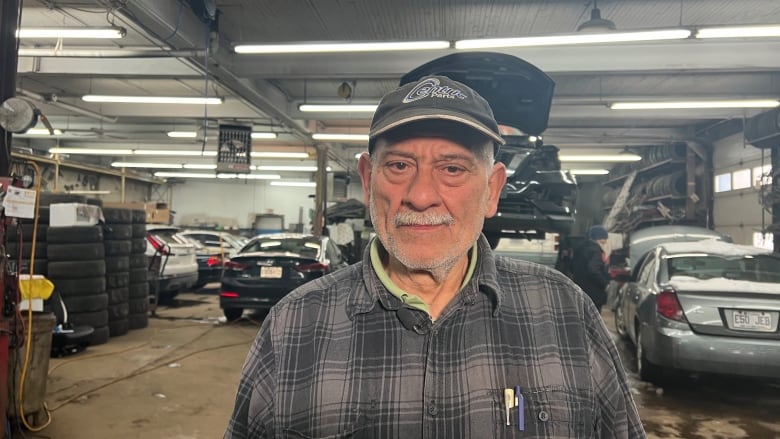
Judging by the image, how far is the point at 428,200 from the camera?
1189mm

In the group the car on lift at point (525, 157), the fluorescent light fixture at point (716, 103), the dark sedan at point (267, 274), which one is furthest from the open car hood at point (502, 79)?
the fluorescent light fixture at point (716, 103)

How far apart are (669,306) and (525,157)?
1.80m

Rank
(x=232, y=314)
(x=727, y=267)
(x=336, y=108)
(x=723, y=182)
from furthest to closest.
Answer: (x=723, y=182), (x=336, y=108), (x=232, y=314), (x=727, y=267)

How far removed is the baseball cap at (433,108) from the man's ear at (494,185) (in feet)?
0.35

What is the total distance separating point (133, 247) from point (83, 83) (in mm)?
5079

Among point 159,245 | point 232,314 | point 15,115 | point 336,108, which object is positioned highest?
point 336,108

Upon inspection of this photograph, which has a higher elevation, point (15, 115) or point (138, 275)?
point (15, 115)

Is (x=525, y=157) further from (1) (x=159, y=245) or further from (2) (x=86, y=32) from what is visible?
(1) (x=159, y=245)

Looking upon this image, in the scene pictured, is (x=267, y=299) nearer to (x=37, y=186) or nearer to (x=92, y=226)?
(x=92, y=226)

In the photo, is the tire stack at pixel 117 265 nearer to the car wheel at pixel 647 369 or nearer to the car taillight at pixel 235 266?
the car taillight at pixel 235 266

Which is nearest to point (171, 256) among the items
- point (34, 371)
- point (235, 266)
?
point (235, 266)

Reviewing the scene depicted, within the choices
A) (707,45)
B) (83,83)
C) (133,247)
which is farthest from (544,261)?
(83,83)

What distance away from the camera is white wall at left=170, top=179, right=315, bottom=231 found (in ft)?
76.0

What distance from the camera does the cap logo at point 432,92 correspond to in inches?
47.4
